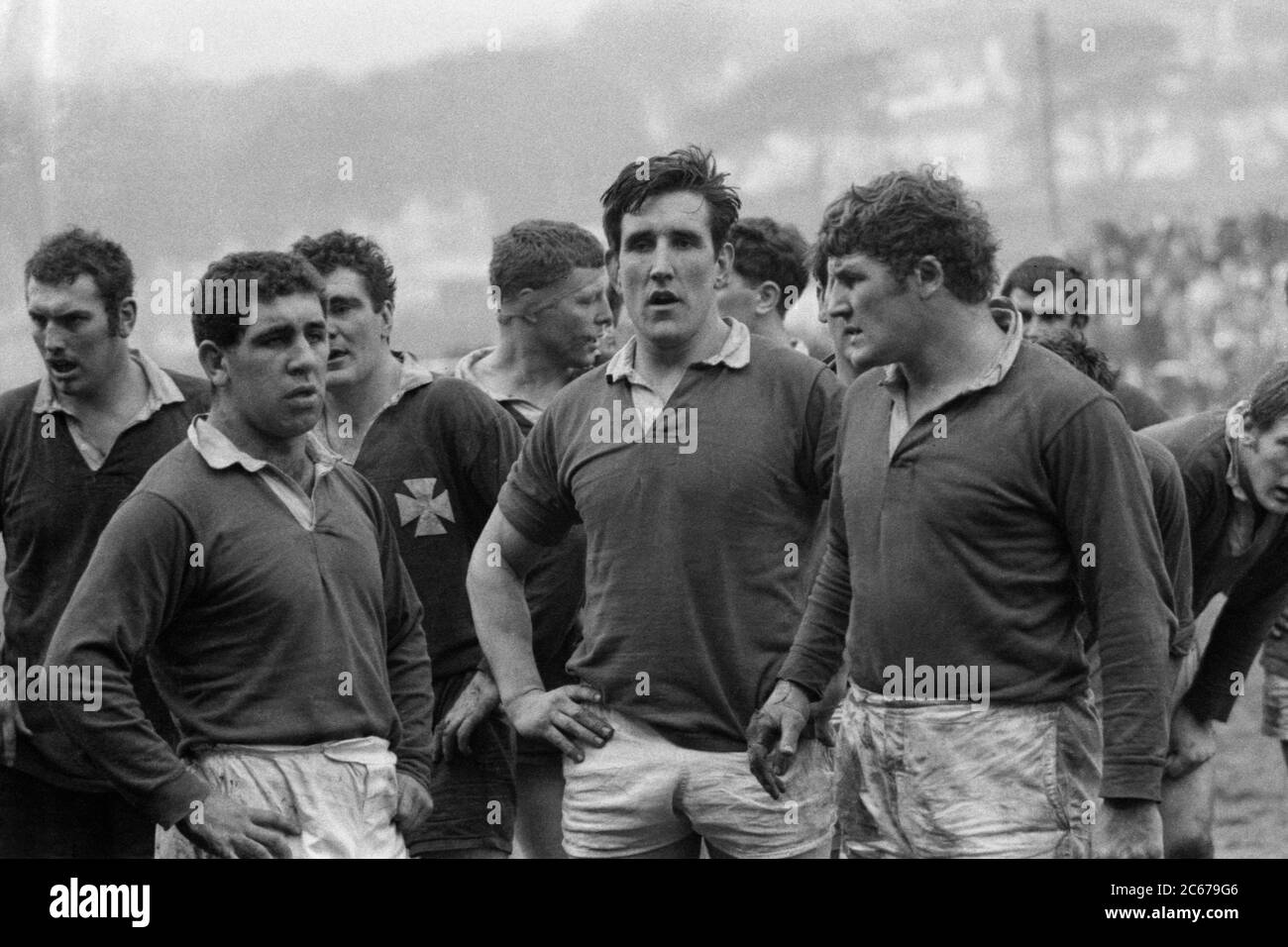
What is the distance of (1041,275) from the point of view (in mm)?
5531

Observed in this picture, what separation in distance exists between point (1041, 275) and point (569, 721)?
2.31 meters

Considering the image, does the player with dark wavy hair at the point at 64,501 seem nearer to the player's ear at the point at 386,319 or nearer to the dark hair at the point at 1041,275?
the player's ear at the point at 386,319

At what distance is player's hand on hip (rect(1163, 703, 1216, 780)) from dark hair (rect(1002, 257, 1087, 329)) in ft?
3.87

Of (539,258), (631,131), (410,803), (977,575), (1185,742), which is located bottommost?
(1185,742)

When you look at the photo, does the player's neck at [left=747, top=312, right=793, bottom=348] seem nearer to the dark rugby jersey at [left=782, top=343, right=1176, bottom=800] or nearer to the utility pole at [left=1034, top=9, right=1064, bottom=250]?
the dark rugby jersey at [left=782, top=343, right=1176, bottom=800]

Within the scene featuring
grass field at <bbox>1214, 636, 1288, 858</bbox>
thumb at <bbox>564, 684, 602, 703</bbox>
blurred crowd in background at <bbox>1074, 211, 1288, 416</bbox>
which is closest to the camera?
thumb at <bbox>564, 684, 602, 703</bbox>

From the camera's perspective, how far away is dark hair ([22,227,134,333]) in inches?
189

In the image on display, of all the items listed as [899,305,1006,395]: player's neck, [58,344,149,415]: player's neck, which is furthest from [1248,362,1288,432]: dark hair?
[58,344,149,415]: player's neck

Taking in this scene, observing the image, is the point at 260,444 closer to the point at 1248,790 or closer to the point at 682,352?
the point at 682,352

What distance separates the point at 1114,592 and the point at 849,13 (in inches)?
264

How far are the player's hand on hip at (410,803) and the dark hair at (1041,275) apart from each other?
97.9 inches

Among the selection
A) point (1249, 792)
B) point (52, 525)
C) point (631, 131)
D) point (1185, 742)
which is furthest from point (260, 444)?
point (1249, 792)

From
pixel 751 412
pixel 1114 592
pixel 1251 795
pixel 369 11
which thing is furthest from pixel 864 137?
pixel 1114 592
